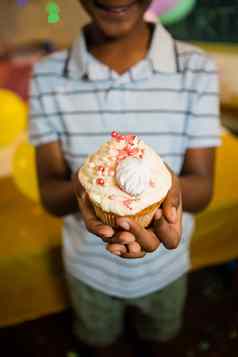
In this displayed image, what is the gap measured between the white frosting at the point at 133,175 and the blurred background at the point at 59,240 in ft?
1.08

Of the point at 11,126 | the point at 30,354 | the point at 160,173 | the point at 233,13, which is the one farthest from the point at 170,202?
the point at 233,13

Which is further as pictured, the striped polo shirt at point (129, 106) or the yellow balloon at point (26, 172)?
the yellow balloon at point (26, 172)

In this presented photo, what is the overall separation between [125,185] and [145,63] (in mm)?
295

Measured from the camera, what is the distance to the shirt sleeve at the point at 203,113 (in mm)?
698

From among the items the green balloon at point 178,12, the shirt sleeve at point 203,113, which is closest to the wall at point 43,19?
the shirt sleeve at point 203,113

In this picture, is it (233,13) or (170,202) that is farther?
(233,13)

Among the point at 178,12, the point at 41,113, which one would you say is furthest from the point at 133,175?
the point at 178,12

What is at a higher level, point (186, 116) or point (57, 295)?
point (186, 116)

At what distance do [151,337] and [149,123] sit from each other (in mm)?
481

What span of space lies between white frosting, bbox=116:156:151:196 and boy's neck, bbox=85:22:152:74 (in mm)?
277

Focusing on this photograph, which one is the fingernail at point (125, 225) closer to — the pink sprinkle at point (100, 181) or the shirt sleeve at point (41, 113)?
the pink sprinkle at point (100, 181)

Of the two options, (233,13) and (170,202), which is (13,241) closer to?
(170,202)

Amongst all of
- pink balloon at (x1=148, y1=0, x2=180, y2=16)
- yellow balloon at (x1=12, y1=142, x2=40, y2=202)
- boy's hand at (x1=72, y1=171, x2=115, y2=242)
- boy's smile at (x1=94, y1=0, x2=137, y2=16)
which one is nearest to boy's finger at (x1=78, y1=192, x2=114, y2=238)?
boy's hand at (x1=72, y1=171, x2=115, y2=242)

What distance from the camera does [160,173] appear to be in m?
0.48
